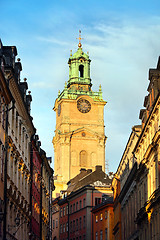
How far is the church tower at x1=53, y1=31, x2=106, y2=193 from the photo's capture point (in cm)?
13838

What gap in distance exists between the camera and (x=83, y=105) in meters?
144

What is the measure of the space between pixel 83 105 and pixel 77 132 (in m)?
8.08

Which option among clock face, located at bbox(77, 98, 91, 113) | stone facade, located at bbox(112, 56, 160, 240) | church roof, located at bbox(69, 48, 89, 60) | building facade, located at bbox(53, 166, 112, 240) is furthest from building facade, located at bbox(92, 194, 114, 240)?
church roof, located at bbox(69, 48, 89, 60)

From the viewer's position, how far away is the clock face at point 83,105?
144m

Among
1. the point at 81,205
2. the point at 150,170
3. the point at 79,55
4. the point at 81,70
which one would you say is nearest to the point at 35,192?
the point at 150,170

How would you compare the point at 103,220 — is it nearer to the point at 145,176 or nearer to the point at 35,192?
the point at 35,192

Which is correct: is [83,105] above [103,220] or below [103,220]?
above

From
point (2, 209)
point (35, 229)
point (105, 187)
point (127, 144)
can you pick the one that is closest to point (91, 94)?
point (105, 187)

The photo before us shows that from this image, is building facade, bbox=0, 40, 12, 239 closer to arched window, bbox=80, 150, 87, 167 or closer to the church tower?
the church tower

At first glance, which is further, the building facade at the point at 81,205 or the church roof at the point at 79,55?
the church roof at the point at 79,55

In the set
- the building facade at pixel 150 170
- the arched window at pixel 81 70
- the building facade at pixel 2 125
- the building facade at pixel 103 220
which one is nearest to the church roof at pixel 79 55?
the arched window at pixel 81 70

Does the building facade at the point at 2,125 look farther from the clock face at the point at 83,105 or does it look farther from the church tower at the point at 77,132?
the clock face at the point at 83,105

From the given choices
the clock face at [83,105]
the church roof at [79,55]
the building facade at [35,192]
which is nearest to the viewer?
the building facade at [35,192]

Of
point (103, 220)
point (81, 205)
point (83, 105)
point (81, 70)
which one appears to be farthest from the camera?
point (81, 70)
